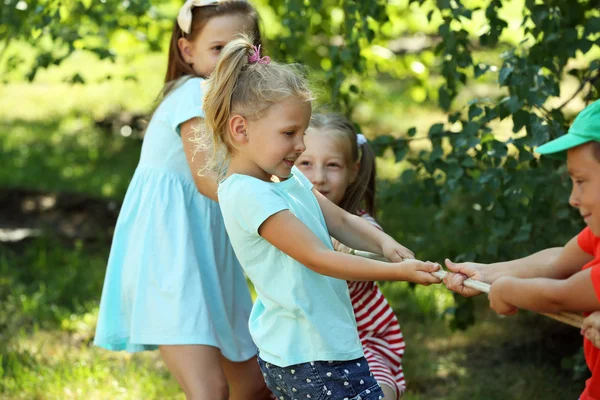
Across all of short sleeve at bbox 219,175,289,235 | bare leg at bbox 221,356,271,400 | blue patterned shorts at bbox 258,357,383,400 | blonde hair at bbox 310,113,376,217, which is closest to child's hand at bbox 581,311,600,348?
blue patterned shorts at bbox 258,357,383,400

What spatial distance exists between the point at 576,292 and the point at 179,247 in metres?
1.36

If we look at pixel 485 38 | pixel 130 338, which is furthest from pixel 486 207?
pixel 130 338

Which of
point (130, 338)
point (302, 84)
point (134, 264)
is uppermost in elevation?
point (302, 84)

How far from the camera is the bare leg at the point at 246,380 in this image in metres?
3.06

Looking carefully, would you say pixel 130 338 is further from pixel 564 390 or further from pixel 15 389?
pixel 564 390

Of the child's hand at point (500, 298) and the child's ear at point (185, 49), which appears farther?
the child's ear at point (185, 49)

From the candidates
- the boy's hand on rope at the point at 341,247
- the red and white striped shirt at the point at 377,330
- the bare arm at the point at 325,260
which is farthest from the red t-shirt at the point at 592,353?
the red and white striped shirt at the point at 377,330

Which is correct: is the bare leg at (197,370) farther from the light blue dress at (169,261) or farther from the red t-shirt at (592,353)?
the red t-shirt at (592,353)

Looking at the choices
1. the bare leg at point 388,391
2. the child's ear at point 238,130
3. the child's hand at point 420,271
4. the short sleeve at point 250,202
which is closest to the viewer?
the child's hand at point 420,271

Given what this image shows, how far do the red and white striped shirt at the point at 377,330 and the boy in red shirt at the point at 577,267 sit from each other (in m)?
0.71

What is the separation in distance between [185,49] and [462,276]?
51.1 inches

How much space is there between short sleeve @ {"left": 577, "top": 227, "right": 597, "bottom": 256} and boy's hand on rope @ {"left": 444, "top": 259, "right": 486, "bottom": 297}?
27 centimetres

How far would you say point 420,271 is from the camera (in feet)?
6.72

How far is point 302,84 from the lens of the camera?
2246mm
